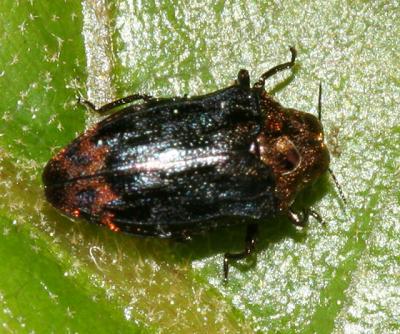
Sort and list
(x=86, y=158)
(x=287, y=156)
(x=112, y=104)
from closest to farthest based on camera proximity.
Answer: (x=86, y=158)
(x=112, y=104)
(x=287, y=156)

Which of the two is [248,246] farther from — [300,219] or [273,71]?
[273,71]

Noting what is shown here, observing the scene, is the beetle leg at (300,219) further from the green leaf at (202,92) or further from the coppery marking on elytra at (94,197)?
the coppery marking on elytra at (94,197)

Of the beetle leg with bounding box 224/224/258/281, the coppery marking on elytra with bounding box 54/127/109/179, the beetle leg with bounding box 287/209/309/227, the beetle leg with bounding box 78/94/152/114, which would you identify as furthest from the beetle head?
the coppery marking on elytra with bounding box 54/127/109/179

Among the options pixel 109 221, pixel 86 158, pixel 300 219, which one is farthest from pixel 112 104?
pixel 300 219

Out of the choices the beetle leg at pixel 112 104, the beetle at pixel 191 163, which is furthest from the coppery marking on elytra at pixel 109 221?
the beetle leg at pixel 112 104

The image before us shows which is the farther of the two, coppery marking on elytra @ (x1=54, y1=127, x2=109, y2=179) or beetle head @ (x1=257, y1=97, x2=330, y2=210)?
beetle head @ (x1=257, y1=97, x2=330, y2=210)

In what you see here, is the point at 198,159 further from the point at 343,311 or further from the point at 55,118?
the point at 343,311

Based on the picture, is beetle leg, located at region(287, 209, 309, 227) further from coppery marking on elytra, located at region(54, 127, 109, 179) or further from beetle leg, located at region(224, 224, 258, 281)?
coppery marking on elytra, located at region(54, 127, 109, 179)
